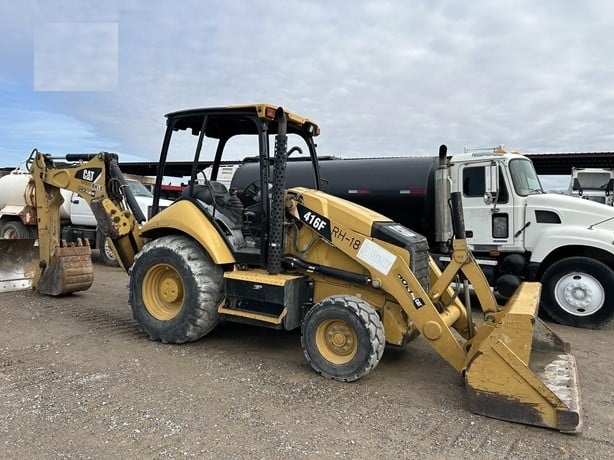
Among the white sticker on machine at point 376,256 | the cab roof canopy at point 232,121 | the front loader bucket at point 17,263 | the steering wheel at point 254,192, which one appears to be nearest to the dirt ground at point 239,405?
the white sticker on machine at point 376,256

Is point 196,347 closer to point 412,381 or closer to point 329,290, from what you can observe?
point 329,290

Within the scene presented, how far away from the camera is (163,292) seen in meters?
5.52

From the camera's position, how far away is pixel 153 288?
220 inches

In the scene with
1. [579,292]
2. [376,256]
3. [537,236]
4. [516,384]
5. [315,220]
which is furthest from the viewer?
[537,236]

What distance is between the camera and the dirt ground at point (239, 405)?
324 cm

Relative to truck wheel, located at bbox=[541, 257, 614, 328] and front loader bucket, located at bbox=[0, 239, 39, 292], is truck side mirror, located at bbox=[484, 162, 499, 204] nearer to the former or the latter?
truck wheel, located at bbox=[541, 257, 614, 328]

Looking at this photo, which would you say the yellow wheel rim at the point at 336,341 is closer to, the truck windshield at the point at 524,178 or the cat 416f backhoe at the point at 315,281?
the cat 416f backhoe at the point at 315,281

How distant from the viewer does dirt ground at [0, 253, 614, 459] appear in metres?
3.24

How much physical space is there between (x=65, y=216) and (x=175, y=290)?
8244mm

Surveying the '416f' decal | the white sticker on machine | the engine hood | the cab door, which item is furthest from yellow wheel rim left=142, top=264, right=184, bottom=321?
the engine hood

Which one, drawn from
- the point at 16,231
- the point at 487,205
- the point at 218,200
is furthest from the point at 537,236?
the point at 16,231

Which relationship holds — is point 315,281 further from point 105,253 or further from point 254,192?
point 105,253

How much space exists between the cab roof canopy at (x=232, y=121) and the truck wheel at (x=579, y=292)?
400 centimetres

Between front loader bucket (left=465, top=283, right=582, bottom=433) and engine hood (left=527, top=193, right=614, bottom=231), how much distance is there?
152 inches
